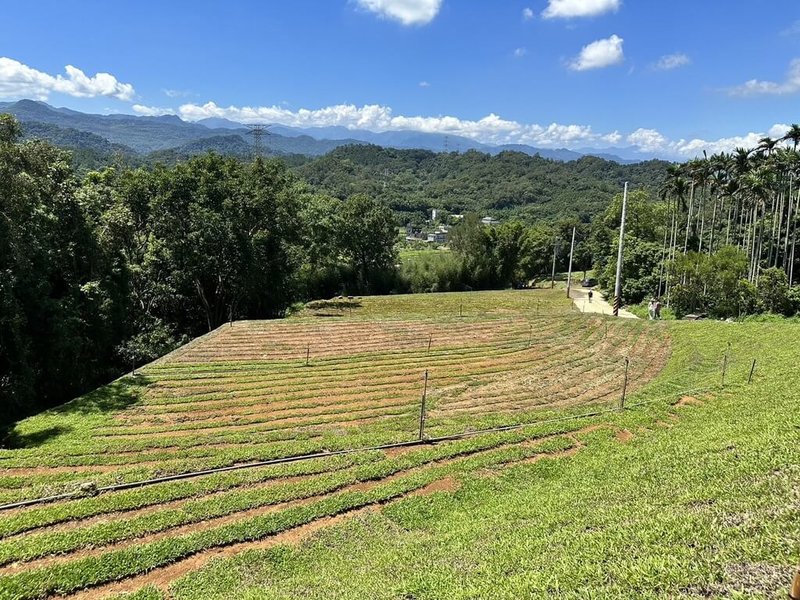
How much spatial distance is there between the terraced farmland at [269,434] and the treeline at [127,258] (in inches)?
128

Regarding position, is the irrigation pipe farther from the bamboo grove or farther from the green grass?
the bamboo grove

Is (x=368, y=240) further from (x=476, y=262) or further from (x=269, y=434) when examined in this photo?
(x=269, y=434)

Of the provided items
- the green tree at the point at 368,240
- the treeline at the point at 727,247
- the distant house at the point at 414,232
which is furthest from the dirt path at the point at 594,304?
the distant house at the point at 414,232

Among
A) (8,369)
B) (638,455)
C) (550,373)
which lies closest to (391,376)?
(550,373)

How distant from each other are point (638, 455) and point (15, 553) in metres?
10.4

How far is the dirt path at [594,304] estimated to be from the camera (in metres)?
35.2

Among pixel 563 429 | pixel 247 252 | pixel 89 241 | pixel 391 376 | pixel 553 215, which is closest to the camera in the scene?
pixel 563 429

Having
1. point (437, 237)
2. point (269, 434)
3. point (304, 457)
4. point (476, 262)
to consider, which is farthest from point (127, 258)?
point (437, 237)

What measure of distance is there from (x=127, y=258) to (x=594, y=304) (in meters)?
33.8

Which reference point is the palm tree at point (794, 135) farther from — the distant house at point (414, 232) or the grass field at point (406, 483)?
the distant house at point (414, 232)

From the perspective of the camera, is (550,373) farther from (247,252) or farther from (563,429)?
(247,252)

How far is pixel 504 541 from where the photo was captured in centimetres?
654

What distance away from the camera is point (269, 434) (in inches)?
472

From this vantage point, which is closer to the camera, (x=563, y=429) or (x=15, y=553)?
(x=15, y=553)
